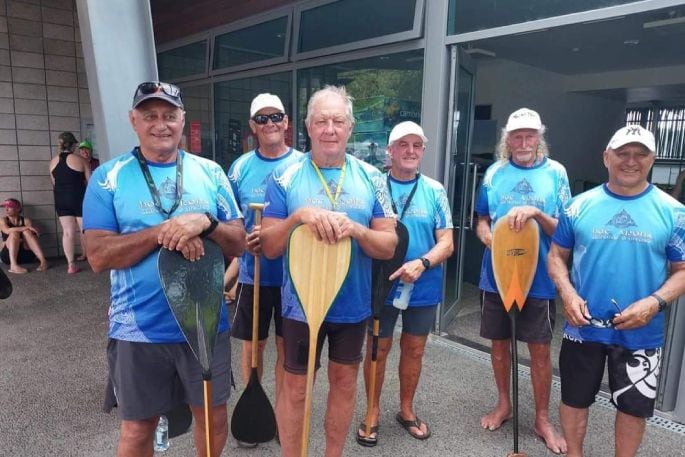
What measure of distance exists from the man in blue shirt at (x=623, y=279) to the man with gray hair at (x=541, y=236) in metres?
0.43

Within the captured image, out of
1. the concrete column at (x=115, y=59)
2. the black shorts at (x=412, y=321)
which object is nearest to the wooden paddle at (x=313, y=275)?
the black shorts at (x=412, y=321)

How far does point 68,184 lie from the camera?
558 centimetres

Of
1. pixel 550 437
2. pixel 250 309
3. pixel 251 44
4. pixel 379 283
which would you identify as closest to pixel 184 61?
pixel 251 44

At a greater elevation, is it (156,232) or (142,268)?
(156,232)

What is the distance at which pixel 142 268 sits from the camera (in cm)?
154

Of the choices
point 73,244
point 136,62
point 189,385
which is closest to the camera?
point 189,385

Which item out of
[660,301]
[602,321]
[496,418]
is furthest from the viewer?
[496,418]

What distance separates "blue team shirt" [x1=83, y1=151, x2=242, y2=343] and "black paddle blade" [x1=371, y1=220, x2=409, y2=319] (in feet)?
2.51

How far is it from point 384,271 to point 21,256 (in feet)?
18.1

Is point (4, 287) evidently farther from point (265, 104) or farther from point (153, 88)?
point (265, 104)

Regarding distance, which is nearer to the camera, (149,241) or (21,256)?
(149,241)

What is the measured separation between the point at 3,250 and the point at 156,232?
18.1ft

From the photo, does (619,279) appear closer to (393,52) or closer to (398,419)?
(398,419)

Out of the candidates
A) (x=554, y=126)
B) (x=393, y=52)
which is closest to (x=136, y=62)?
(x=393, y=52)
